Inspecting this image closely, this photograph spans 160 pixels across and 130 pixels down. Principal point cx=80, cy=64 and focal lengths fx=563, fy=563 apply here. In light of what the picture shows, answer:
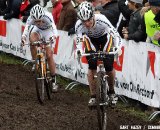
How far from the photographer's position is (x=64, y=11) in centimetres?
1576

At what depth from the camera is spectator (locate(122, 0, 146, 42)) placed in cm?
1218

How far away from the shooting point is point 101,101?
33.1ft

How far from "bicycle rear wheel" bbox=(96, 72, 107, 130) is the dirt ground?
0.33m

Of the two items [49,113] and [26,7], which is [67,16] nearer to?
[26,7]

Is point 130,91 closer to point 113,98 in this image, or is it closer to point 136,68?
point 136,68

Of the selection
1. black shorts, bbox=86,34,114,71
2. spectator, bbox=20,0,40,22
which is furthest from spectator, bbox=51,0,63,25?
black shorts, bbox=86,34,114,71

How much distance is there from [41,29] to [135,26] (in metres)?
2.51

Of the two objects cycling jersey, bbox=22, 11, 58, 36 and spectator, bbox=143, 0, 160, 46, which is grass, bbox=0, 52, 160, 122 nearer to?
spectator, bbox=143, 0, 160, 46

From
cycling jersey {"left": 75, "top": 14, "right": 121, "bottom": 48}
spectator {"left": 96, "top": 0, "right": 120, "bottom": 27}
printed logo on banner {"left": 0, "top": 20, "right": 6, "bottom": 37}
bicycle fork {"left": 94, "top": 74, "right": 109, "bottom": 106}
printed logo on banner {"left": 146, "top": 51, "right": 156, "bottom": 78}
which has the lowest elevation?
bicycle fork {"left": 94, "top": 74, "right": 109, "bottom": 106}

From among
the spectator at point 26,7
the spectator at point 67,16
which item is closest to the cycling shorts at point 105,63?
the spectator at point 67,16

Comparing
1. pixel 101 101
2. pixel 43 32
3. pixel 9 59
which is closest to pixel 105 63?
pixel 101 101

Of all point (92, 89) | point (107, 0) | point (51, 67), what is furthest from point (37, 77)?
point (107, 0)

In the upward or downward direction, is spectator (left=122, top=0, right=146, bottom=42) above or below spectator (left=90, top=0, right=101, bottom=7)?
below

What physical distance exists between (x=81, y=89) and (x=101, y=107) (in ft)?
15.4
